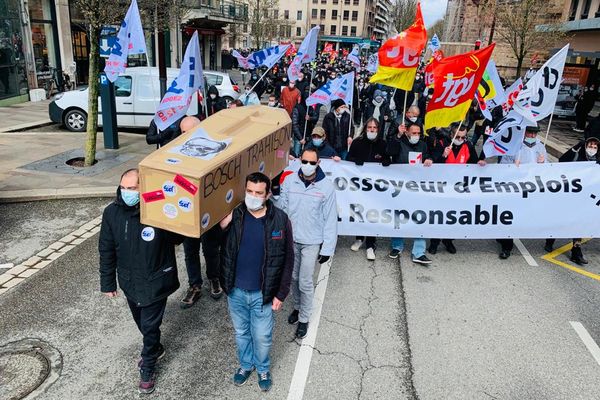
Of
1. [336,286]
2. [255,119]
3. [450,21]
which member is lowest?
[336,286]

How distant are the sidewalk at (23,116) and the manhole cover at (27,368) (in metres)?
10.7

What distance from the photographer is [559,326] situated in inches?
203

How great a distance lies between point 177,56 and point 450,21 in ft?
233

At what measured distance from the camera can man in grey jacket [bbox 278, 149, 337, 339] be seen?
454cm

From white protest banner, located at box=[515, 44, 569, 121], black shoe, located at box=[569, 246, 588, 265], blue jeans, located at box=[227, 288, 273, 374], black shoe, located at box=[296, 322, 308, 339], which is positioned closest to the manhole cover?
blue jeans, located at box=[227, 288, 273, 374]

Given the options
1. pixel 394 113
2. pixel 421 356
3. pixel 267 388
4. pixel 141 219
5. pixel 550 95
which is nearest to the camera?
pixel 141 219

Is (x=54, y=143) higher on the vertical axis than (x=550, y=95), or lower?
lower

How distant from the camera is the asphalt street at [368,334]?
13.4 feet

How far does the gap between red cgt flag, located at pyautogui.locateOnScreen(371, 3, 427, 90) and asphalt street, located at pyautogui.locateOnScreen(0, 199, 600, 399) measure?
279 cm

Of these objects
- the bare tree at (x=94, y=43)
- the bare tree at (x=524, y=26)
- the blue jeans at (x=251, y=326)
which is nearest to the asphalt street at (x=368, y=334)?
the blue jeans at (x=251, y=326)

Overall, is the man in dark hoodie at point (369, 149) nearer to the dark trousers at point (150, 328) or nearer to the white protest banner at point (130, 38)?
the dark trousers at point (150, 328)

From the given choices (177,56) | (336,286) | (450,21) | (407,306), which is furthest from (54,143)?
(450,21)

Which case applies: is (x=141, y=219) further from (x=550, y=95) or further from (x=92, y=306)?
(x=550, y=95)

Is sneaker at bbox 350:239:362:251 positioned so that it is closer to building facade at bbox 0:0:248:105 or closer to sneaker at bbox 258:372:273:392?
sneaker at bbox 258:372:273:392
